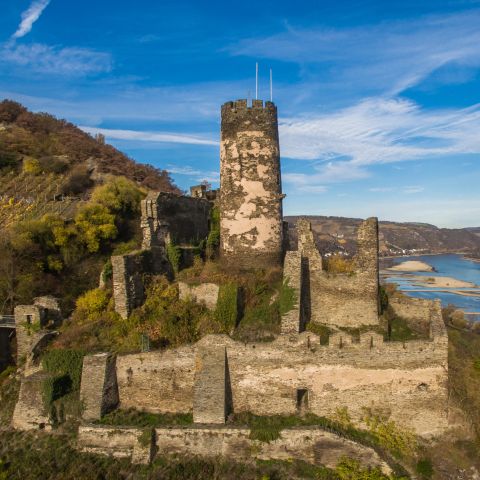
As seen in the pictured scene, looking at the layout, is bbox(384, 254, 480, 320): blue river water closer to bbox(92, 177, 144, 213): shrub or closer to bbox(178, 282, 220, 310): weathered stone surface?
bbox(92, 177, 144, 213): shrub

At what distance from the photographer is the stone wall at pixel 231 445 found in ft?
40.9

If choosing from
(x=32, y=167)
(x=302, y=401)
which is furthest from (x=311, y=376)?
(x=32, y=167)

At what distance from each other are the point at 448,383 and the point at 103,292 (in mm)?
13739

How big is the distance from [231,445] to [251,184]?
398 inches

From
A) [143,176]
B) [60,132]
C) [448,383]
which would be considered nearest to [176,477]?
[448,383]

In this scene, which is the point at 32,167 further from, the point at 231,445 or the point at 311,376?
the point at 311,376

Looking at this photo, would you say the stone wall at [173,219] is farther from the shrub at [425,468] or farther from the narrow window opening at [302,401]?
the shrub at [425,468]

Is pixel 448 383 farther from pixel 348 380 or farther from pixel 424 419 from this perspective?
pixel 348 380

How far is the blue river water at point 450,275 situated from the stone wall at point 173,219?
5026 centimetres

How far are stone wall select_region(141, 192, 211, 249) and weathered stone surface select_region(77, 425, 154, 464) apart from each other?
28.5 ft

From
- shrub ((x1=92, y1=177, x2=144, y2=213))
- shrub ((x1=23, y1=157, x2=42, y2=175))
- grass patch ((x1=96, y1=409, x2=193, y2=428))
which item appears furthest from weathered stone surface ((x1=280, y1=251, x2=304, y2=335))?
shrub ((x1=23, y1=157, x2=42, y2=175))

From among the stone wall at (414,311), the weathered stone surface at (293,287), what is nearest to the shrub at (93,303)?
the weathered stone surface at (293,287)

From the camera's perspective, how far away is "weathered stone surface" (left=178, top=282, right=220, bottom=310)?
54.9 feet

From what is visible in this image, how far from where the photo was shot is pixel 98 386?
13891 mm
